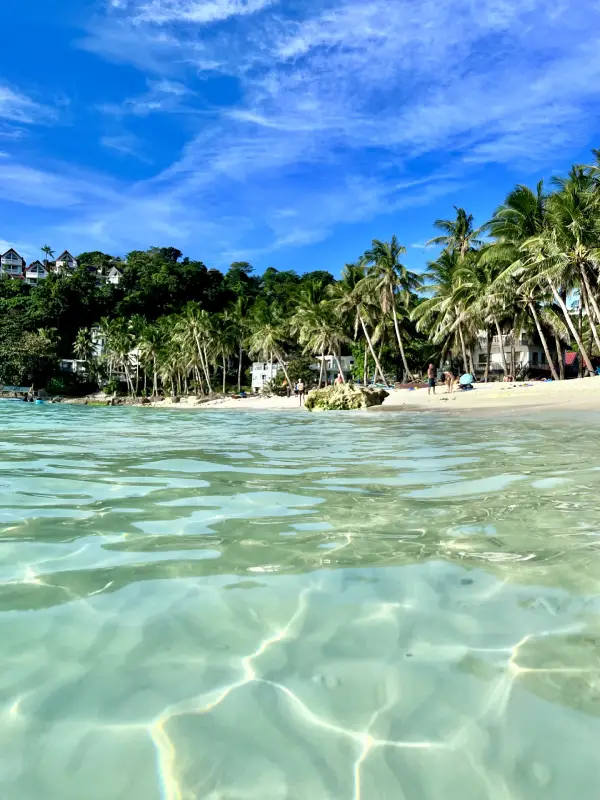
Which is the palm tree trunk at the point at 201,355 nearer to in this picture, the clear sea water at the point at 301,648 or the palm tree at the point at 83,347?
the palm tree at the point at 83,347

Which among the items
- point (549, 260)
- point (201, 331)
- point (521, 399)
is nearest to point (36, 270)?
point (201, 331)

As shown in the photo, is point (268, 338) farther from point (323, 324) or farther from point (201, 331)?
point (201, 331)

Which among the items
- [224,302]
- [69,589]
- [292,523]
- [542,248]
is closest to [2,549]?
[69,589]

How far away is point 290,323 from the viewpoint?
59094 mm

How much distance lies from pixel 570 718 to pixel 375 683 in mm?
Answer: 662

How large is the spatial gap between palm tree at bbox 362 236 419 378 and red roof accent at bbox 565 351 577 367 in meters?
26.0

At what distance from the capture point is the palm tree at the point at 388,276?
157ft

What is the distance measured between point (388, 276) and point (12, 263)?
10824 centimetres

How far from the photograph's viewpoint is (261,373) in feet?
238

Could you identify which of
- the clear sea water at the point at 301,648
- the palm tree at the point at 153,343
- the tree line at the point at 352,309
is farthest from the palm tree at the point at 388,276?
the clear sea water at the point at 301,648

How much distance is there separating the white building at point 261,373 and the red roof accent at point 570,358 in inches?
1339

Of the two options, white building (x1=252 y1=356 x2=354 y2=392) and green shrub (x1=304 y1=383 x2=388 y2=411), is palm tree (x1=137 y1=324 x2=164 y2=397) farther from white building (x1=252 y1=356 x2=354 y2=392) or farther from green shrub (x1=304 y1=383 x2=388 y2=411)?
green shrub (x1=304 y1=383 x2=388 y2=411)

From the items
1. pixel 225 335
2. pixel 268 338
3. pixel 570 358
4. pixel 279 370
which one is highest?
pixel 225 335

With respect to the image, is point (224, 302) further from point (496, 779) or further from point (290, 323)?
point (496, 779)
